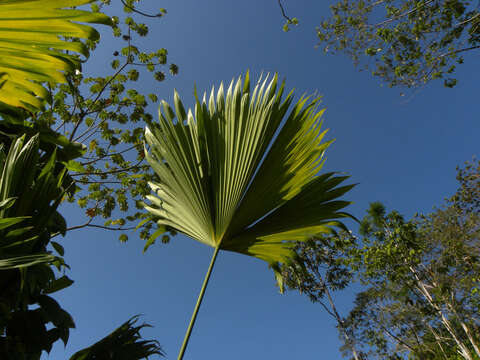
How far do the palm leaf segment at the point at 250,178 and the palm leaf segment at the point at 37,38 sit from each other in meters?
0.79

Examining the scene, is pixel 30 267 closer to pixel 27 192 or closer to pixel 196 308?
pixel 27 192

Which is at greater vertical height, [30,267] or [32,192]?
[32,192]

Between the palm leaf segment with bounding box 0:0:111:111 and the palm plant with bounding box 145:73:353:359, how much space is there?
791 millimetres

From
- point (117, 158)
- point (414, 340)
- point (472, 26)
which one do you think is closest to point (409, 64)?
point (472, 26)

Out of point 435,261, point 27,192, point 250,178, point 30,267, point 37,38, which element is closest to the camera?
point 37,38

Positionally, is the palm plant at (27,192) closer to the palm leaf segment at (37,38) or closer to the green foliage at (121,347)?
the palm leaf segment at (37,38)

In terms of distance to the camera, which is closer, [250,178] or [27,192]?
[27,192]

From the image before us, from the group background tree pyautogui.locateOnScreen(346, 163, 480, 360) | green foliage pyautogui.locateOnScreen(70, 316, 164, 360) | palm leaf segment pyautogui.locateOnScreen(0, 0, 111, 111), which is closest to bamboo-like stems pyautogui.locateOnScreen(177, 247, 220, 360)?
green foliage pyautogui.locateOnScreen(70, 316, 164, 360)

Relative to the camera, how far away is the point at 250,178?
6.12ft

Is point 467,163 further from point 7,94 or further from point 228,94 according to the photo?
point 7,94

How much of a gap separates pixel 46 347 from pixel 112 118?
508 centimetres

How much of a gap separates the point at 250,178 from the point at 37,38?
1354 mm

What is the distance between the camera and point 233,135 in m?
1.90

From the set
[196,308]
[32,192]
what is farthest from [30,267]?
[196,308]
